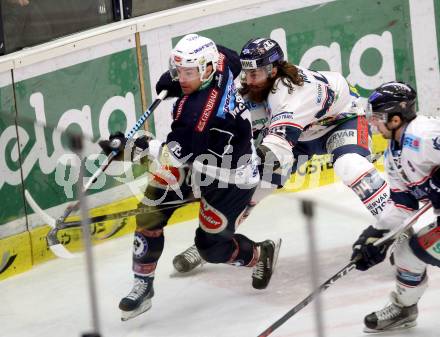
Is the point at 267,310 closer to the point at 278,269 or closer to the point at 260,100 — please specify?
the point at 278,269

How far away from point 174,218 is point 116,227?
61 cm

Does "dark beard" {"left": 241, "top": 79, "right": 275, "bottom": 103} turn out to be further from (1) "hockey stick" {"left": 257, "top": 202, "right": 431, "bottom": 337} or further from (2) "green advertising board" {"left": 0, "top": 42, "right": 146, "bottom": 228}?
(1) "hockey stick" {"left": 257, "top": 202, "right": 431, "bottom": 337}

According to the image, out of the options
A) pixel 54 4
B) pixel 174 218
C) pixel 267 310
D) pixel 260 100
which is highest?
pixel 54 4

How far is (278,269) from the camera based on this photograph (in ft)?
17.7

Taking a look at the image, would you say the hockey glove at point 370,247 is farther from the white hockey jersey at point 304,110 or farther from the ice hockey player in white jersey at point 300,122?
the white hockey jersey at point 304,110

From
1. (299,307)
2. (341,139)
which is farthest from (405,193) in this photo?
(341,139)

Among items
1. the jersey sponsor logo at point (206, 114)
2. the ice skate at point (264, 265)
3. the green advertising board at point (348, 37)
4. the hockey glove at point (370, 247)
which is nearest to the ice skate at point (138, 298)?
the ice skate at point (264, 265)

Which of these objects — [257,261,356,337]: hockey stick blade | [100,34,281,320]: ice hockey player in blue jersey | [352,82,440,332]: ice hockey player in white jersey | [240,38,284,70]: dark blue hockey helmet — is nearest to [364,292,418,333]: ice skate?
[352,82,440,332]: ice hockey player in white jersey

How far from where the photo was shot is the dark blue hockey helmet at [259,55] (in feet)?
18.7

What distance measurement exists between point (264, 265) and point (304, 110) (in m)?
0.77

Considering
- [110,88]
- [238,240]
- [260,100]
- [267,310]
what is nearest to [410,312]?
[267,310]

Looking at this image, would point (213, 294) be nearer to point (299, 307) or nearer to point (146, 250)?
point (146, 250)

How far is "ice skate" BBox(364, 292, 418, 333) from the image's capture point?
4.91 m

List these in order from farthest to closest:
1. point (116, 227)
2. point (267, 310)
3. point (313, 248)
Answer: point (267, 310) < point (116, 227) < point (313, 248)
